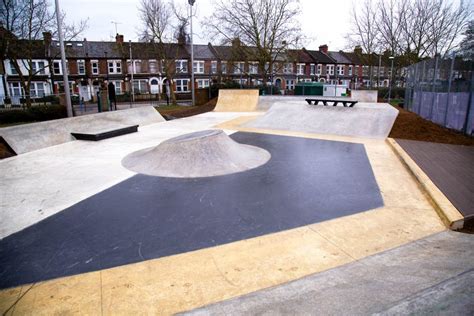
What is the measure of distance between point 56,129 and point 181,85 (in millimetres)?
43769

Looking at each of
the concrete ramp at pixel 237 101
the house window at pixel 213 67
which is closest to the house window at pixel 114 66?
the house window at pixel 213 67

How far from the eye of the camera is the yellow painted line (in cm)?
314

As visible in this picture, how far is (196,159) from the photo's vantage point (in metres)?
8.05

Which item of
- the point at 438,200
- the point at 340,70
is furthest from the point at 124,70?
the point at 438,200

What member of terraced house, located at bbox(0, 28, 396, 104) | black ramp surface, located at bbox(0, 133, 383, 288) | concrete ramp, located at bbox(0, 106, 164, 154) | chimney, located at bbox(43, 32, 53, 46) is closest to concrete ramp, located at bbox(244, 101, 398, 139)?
black ramp surface, located at bbox(0, 133, 383, 288)

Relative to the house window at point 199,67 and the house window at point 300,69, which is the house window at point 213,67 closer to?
the house window at point 199,67

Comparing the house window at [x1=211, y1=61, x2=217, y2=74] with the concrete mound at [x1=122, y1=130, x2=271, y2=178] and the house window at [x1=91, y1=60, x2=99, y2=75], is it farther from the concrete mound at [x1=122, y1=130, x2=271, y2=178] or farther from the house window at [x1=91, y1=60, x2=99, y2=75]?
the concrete mound at [x1=122, y1=130, x2=271, y2=178]

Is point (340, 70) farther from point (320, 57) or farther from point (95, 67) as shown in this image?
point (95, 67)

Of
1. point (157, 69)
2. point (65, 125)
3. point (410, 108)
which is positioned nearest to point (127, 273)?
point (65, 125)

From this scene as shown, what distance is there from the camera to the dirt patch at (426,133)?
10438 millimetres

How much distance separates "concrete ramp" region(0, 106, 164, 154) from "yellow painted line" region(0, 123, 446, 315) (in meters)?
8.65

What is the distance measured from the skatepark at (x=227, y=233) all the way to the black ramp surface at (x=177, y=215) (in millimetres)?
28

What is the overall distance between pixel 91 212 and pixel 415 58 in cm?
3734

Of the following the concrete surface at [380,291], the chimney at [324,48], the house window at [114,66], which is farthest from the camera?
the chimney at [324,48]
